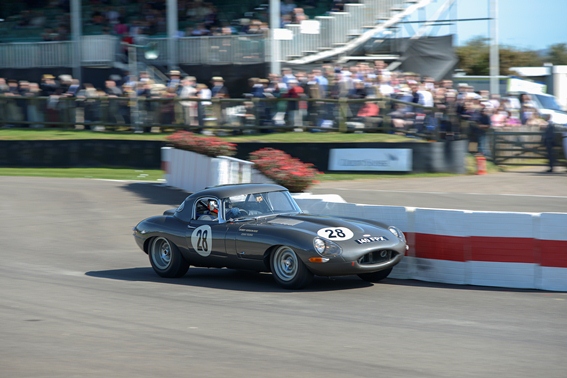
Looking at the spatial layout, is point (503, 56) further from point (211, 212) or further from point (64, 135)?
point (211, 212)

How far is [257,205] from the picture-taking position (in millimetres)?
9773

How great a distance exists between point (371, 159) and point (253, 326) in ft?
46.7

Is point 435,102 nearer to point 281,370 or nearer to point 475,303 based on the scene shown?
point 475,303

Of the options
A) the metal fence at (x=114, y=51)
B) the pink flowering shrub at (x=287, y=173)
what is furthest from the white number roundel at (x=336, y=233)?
the metal fence at (x=114, y=51)

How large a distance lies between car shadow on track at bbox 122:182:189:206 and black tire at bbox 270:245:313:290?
7980 millimetres

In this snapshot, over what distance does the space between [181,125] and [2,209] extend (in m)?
9.25

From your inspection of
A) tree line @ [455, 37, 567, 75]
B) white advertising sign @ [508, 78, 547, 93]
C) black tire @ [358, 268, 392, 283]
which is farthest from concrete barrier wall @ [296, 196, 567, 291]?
tree line @ [455, 37, 567, 75]

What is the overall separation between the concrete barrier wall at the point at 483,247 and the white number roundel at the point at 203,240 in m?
2.11

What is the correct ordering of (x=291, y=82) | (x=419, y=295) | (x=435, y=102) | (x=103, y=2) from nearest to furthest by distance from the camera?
(x=419, y=295), (x=435, y=102), (x=291, y=82), (x=103, y=2)

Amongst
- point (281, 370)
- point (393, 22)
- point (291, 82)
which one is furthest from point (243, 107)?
point (281, 370)

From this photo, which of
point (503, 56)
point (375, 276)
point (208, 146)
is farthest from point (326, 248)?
point (503, 56)

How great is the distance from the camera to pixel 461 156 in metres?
20.7

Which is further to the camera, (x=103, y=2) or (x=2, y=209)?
(x=103, y=2)

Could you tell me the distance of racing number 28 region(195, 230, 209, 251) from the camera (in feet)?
31.8
